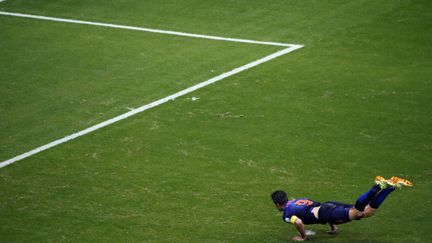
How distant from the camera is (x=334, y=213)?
48.2 ft

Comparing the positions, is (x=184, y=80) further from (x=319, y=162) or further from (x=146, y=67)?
(x=319, y=162)

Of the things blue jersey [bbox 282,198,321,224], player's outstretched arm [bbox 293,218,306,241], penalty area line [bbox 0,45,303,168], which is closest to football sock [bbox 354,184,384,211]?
blue jersey [bbox 282,198,321,224]

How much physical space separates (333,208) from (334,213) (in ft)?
0.37

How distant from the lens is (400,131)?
20.2 m

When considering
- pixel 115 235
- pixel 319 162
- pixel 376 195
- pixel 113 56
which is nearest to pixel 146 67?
pixel 113 56

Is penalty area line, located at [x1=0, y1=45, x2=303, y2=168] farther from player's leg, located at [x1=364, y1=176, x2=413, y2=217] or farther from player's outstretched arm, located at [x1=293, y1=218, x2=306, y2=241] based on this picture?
player's leg, located at [x1=364, y1=176, x2=413, y2=217]

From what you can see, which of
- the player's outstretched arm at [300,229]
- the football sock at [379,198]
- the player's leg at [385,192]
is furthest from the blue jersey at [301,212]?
the football sock at [379,198]

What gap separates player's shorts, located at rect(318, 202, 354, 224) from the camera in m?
14.6

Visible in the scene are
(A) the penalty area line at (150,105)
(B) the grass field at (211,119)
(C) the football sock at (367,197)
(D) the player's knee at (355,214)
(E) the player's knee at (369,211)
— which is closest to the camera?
(C) the football sock at (367,197)

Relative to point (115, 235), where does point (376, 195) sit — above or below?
above

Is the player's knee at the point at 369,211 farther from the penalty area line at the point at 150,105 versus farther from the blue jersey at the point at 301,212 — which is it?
the penalty area line at the point at 150,105

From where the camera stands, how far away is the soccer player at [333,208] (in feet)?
46.5

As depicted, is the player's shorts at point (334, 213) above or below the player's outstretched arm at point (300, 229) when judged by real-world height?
above

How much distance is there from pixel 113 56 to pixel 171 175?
8.92 m
